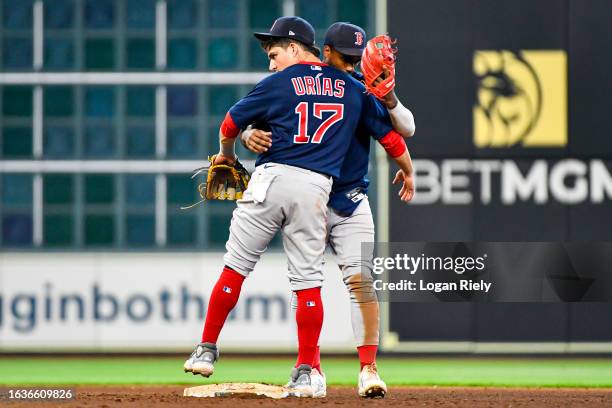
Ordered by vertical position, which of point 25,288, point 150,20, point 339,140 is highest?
point 150,20

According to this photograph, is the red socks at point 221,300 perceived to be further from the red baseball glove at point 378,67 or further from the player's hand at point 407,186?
the red baseball glove at point 378,67

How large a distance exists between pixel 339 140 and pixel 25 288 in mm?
6656

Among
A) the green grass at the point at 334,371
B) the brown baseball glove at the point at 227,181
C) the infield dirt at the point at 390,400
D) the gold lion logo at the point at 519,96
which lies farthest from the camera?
the gold lion logo at the point at 519,96

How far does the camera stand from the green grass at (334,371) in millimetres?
10148

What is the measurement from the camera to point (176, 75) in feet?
41.5

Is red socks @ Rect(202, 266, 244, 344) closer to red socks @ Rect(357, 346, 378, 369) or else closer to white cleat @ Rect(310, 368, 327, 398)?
white cleat @ Rect(310, 368, 327, 398)

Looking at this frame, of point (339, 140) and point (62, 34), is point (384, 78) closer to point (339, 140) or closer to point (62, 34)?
point (339, 140)

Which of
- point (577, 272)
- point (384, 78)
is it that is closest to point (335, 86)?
point (384, 78)

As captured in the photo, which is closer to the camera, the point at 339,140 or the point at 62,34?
the point at 339,140

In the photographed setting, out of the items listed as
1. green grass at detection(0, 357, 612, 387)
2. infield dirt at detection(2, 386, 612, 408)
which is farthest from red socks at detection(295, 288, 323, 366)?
green grass at detection(0, 357, 612, 387)

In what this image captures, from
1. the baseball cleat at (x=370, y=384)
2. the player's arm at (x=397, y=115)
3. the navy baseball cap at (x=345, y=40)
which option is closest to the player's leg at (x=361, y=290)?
the baseball cleat at (x=370, y=384)

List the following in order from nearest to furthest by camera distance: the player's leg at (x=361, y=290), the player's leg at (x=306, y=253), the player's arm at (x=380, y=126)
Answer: the player's leg at (x=306, y=253) → the player's leg at (x=361, y=290) → the player's arm at (x=380, y=126)

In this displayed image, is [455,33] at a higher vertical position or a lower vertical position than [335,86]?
higher

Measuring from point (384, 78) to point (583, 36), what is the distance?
6.36 m
